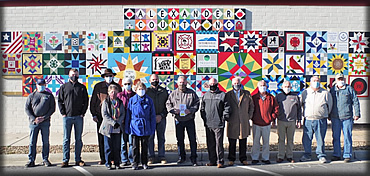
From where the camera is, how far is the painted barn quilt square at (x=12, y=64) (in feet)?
42.0

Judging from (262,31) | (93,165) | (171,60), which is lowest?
(93,165)

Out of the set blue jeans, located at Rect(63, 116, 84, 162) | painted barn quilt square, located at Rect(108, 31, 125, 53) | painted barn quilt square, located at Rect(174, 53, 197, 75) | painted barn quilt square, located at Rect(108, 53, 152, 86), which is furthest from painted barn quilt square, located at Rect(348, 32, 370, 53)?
blue jeans, located at Rect(63, 116, 84, 162)

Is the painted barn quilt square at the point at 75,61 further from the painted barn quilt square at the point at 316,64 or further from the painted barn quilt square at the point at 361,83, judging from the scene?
the painted barn quilt square at the point at 361,83

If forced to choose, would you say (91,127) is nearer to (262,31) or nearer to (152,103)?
(152,103)

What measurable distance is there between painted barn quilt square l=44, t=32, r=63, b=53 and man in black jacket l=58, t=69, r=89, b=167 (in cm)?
457

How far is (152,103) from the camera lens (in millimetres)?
8328

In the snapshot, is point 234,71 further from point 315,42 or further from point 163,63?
point 315,42

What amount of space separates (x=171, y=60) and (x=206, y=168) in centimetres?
523

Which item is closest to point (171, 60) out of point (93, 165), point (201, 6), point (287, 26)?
point (201, 6)

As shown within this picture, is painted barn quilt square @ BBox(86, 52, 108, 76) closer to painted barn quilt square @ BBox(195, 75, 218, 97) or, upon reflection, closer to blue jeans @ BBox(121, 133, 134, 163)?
painted barn quilt square @ BBox(195, 75, 218, 97)

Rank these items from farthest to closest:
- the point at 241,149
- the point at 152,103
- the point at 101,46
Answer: the point at 101,46 → the point at 241,149 → the point at 152,103

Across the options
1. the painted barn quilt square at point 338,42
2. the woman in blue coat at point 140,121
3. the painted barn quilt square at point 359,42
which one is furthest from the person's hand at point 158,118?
the painted barn quilt square at point 359,42

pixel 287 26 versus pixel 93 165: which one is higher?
pixel 287 26

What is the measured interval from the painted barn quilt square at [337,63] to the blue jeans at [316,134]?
4.39 meters
